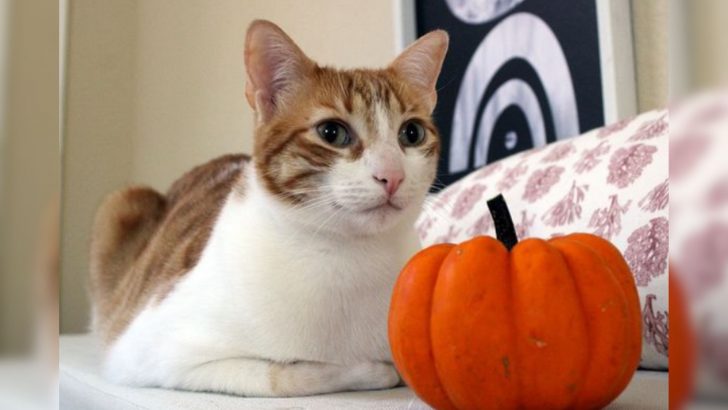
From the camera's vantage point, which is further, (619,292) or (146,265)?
(146,265)

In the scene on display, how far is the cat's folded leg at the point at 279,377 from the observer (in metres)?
0.77

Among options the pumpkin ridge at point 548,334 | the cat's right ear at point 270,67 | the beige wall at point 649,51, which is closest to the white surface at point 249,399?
the pumpkin ridge at point 548,334

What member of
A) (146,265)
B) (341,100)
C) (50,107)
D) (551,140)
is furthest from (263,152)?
(551,140)

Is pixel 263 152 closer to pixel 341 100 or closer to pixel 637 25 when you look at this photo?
pixel 341 100

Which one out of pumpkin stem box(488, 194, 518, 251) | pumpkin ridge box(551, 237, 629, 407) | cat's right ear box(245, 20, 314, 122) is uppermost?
cat's right ear box(245, 20, 314, 122)

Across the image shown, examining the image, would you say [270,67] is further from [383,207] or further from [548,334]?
[548,334]

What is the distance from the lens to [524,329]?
Result: 0.55m

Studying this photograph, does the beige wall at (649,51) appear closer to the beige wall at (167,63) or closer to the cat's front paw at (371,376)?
the beige wall at (167,63)

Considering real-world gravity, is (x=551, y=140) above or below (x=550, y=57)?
below

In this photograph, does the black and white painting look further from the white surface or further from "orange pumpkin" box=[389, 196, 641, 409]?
"orange pumpkin" box=[389, 196, 641, 409]

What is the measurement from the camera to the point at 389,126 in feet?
2.65

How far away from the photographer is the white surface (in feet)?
2.27

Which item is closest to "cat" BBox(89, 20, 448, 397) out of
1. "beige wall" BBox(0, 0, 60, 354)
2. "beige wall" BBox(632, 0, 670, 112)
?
"beige wall" BBox(632, 0, 670, 112)

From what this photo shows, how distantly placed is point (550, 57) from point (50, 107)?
107 cm
